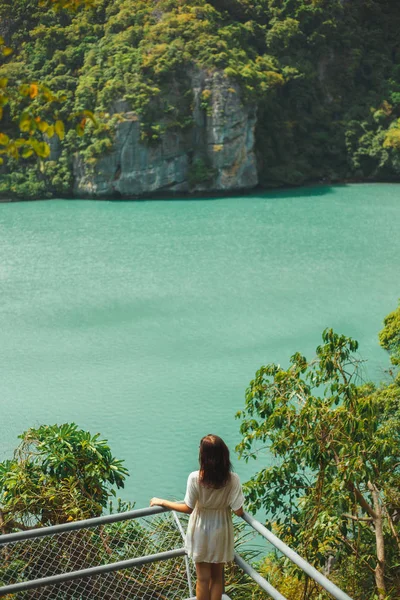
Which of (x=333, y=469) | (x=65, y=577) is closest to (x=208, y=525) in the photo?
(x=65, y=577)

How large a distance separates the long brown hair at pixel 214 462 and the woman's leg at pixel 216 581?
35cm

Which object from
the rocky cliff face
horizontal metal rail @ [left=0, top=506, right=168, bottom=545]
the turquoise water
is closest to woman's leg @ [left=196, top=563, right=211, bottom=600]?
horizontal metal rail @ [left=0, top=506, right=168, bottom=545]

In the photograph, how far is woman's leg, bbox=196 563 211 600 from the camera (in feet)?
9.66

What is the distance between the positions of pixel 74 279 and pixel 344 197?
44.3 feet

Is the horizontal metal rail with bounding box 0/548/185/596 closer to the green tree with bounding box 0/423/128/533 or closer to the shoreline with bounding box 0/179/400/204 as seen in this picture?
the green tree with bounding box 0/423/128/533

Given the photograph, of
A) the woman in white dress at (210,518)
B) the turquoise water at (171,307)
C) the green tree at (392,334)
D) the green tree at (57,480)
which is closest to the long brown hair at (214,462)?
the woman in white dress at (210,518)

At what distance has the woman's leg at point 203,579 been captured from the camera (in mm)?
2943

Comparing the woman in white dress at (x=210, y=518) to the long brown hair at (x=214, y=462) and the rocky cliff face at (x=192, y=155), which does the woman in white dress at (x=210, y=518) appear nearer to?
the long brown hair at (x=214, y=462)

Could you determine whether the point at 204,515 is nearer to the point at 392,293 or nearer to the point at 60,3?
the point at 60,3

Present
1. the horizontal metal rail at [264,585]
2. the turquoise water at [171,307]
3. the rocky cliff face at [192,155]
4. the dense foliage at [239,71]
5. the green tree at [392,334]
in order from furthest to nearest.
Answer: the dense foliage at [239,71], the rocky cliff face at [192,155], the turquoise water at [171,307], the green tree at [392,334], the horizontal metal rail at [264,585]

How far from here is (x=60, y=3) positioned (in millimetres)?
2463

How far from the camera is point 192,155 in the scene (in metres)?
32.1

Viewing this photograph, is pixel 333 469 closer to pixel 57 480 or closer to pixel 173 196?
pixel 57 480

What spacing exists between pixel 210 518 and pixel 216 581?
10.0 inches
